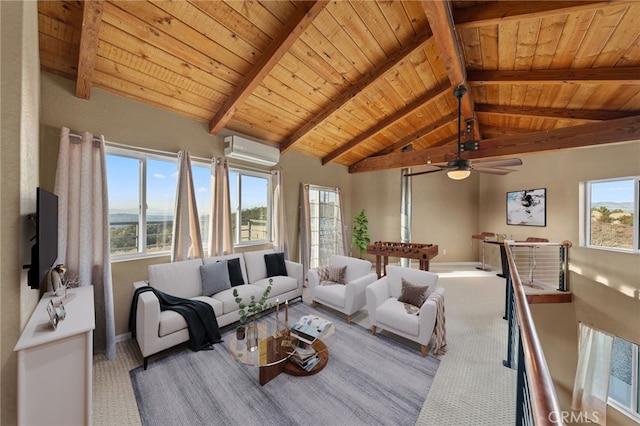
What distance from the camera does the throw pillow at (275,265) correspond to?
4.02 m

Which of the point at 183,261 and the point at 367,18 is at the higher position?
the point at 367,18

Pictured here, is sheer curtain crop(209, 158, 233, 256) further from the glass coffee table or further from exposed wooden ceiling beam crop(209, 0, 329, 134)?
the glass coffee table

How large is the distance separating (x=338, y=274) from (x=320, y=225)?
2.29 metres

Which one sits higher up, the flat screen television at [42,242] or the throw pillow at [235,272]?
the flat screen television at [42,242]

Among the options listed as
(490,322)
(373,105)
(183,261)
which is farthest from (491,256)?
(183,261)

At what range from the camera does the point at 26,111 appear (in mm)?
1559

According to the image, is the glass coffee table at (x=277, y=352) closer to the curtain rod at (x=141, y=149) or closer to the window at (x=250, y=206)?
the window at (x=250, y=206)

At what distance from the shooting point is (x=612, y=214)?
4.13 metres

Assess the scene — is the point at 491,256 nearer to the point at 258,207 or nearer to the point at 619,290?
the point at 619,290

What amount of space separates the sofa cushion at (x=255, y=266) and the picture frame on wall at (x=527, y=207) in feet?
20.3

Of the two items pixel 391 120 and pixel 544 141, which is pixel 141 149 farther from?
pixel 544 141

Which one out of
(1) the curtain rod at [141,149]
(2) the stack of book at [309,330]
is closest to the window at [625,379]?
(2) the stack of book at [309,330]

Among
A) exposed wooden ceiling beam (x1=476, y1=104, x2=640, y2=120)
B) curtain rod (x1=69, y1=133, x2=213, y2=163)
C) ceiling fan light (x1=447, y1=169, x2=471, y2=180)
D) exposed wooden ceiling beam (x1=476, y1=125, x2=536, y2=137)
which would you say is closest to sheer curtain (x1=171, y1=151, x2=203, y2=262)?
curtain rod (x1=69, y1=133, x2=213, y2=163)

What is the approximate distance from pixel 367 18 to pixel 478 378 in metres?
3.81
